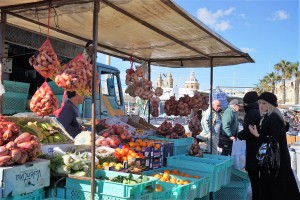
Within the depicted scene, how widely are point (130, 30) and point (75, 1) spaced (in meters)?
1.45

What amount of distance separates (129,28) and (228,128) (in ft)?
13.2

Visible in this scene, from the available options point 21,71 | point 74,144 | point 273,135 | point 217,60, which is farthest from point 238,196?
point 21,71

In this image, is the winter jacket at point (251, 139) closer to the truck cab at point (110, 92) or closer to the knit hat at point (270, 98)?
the knit hat at point (270, 98)

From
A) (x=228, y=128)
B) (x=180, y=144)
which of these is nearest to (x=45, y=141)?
(x=180, y=144)

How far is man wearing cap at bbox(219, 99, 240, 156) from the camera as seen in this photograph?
744 centimetres

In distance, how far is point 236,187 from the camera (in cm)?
556

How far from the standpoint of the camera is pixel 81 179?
2.99 metres

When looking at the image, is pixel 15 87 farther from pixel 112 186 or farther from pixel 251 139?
pixel 251 139

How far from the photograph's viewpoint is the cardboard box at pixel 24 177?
2.53 m

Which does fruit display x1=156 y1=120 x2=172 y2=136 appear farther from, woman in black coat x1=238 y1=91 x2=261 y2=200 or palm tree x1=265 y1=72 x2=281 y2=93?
palm tree x1=265 y1=72 x2=281 y2=93

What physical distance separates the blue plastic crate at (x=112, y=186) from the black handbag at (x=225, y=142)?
16.0 ft

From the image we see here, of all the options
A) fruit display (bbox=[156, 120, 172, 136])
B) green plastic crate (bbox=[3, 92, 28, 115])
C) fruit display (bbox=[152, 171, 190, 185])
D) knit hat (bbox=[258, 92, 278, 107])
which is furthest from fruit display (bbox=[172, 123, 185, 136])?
green plastic crate (bbox=[3, 92, 28, 115])

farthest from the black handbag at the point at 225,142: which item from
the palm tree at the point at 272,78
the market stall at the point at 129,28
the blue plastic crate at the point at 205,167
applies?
the palm tree at the point at 272,78

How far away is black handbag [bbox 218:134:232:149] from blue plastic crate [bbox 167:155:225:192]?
2967 mm
